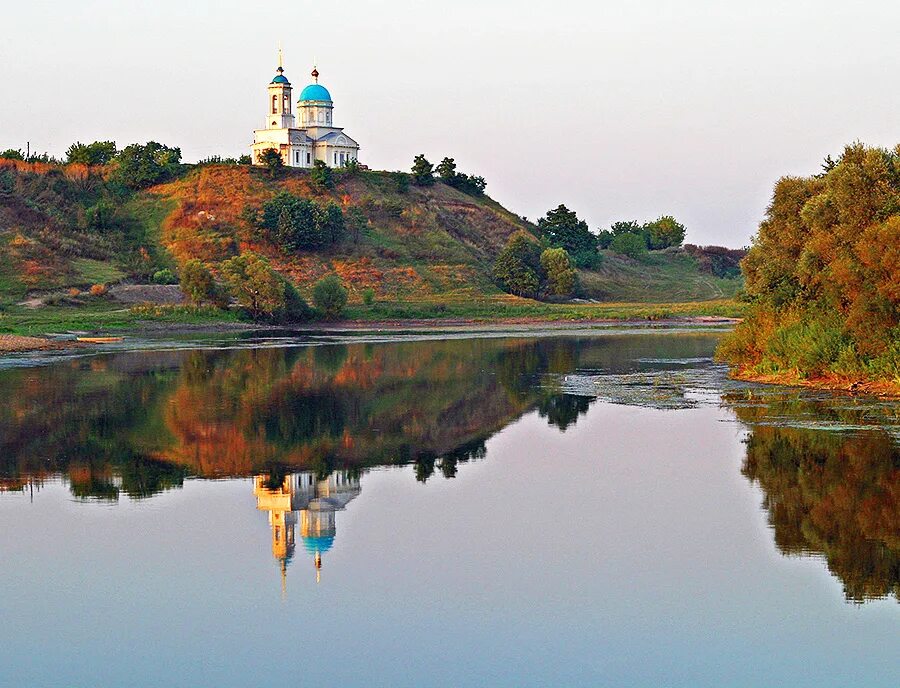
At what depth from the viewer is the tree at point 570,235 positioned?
134938mm

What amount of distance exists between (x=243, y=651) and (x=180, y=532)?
6.39 metres

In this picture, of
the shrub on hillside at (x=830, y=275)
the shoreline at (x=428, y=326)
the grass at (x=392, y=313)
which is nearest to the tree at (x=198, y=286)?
the grass at (x=392, y=313)

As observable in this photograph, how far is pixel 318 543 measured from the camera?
65.0 ft

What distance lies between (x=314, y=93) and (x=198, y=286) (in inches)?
1927

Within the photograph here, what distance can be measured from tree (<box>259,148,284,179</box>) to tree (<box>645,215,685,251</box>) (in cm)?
5914

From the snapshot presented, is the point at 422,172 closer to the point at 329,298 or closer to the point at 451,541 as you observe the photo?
the point at 329,298

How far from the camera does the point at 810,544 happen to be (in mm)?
19203

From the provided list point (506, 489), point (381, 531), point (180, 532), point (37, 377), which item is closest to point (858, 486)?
point (506, 489)

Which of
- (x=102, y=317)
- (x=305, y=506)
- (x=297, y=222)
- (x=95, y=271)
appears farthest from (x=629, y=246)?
(x=305, y=506)

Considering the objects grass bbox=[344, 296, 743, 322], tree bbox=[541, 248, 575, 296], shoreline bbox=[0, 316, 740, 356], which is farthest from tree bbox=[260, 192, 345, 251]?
shoreline bbox=[0, 316, 740, 356]

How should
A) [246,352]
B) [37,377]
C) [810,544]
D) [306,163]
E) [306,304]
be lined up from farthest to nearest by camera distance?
[306,163], [306,304], [246,352], [37,377], [810,544]

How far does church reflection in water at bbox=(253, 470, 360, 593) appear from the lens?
1945 centimetres

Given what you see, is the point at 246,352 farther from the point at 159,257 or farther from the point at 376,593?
the point at 159,257

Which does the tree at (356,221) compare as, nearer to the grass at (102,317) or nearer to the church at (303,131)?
the church at (303,131)
